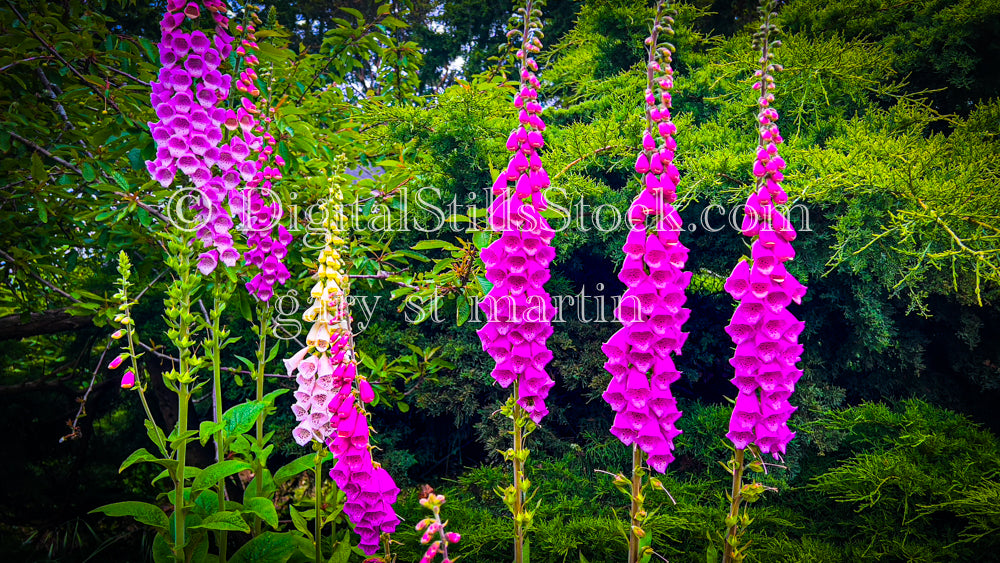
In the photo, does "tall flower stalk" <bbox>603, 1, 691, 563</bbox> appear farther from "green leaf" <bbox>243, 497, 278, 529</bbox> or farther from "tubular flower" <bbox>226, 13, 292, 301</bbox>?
"tubular flower" <bbox>226, 13, 292, 301</bbox>

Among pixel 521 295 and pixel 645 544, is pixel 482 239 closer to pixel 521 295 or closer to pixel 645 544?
pixel 521 295

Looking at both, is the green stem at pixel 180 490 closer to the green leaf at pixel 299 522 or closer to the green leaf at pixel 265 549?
the green leaf at pixel 265 549

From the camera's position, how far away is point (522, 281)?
5.53 feet

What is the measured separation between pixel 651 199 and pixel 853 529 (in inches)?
81.9

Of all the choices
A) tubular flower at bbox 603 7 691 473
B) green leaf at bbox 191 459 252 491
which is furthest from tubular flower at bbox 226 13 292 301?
tubular flower at bbox 603 7 691 473

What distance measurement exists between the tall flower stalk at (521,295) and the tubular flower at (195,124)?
1.11m

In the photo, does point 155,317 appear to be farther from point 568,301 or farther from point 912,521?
point 912,521

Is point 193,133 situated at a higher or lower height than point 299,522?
Result: higher

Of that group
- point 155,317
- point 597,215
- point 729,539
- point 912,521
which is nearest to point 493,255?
point 729,539

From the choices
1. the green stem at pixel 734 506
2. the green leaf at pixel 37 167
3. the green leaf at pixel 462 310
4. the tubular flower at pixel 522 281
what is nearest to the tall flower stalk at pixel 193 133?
the green leaf at pixel 37 167

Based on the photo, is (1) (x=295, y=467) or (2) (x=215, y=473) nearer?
(2) (x=215, y=473)

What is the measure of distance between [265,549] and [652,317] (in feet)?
5.53

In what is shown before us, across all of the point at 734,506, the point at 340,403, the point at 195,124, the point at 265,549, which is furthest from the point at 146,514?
the point at 734,506

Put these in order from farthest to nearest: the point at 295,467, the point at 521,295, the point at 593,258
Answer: the point at 593,258 → the point at 295,467 → the point at 521,295
